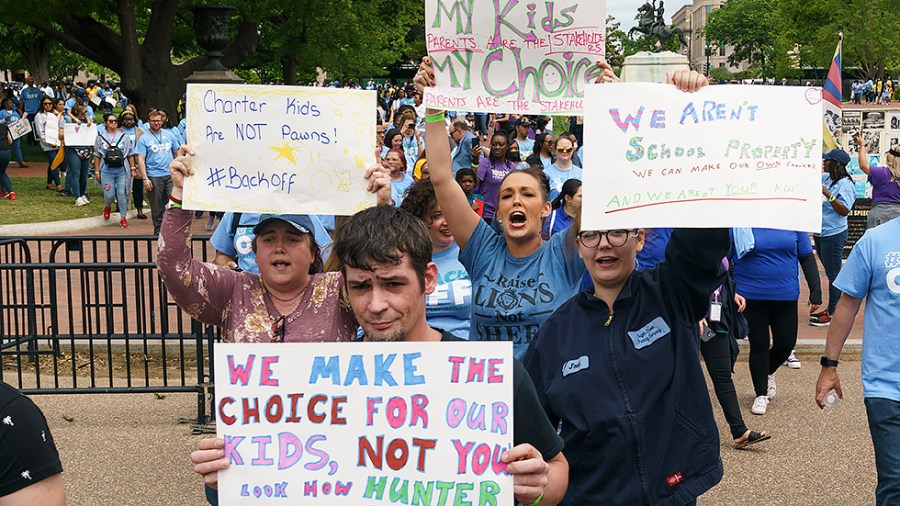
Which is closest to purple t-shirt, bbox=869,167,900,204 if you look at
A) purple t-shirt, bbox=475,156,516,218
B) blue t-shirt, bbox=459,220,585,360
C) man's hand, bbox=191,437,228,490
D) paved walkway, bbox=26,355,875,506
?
paved walkway, bbox=26,355,875,506

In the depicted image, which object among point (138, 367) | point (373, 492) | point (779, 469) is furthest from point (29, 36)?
point (373, 492)

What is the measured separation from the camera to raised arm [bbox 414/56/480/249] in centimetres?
474

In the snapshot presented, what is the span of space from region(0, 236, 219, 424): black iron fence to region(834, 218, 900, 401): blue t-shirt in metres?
4.17

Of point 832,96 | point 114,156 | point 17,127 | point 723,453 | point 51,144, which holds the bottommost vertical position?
point 723,453

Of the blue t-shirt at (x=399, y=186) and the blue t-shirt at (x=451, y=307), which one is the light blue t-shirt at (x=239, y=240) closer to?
the blue t-shirt at (x=451, y=307)

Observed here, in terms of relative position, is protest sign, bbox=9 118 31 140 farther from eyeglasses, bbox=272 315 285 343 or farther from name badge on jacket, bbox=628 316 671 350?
name badge on jacket, bbox=628 316 671 350

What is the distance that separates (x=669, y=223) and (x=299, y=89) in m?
1.59

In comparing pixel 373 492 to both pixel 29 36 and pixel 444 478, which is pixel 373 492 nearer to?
pixel 444 478

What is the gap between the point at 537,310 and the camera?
4.49 meters

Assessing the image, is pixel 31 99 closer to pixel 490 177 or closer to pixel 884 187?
pixel 490 177

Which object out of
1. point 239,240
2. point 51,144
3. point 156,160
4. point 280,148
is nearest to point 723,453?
point 239,240

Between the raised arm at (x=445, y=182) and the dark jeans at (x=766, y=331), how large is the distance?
13.4 ft

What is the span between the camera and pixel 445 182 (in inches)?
186

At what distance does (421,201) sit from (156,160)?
1294 centimetres
